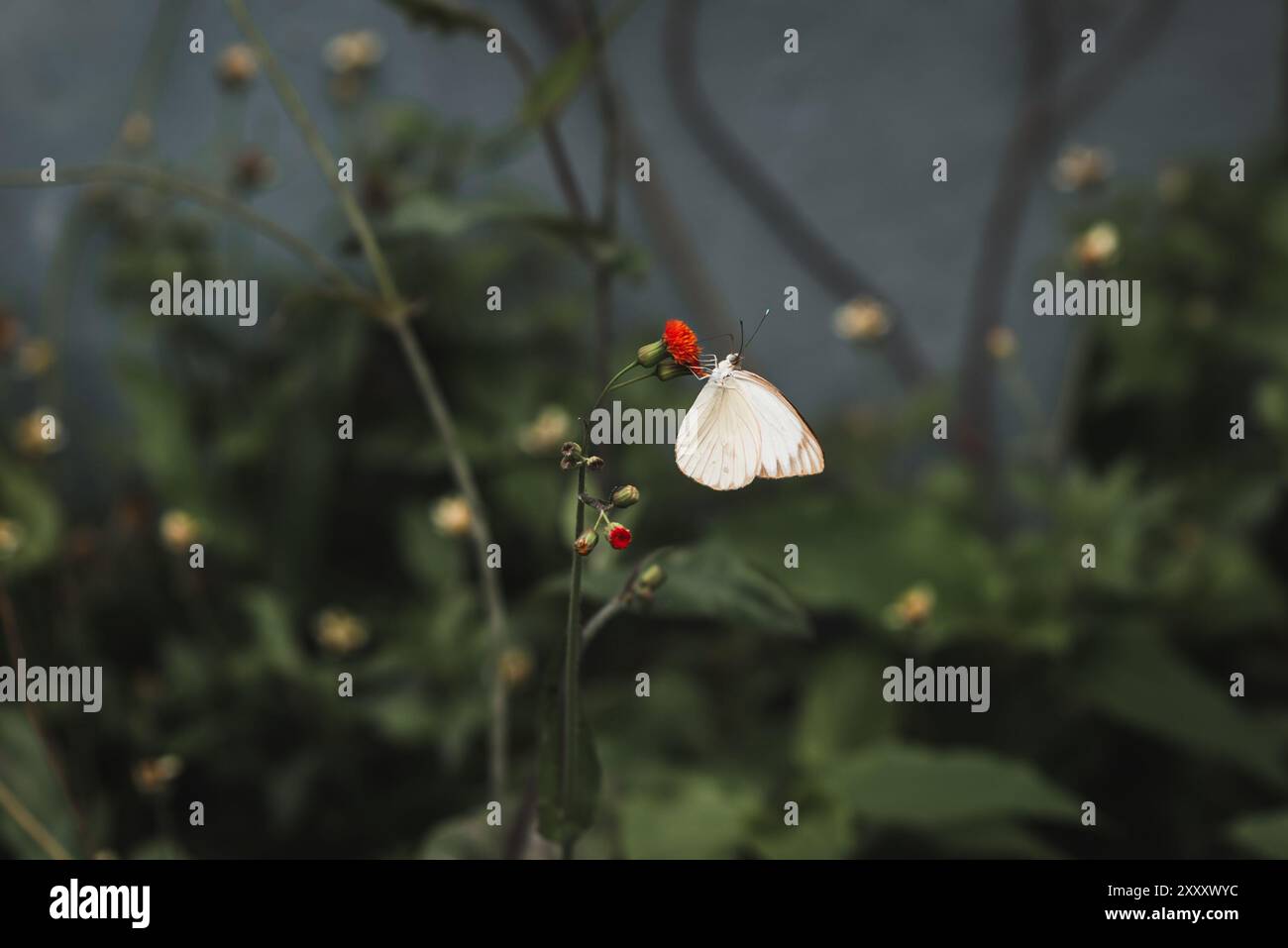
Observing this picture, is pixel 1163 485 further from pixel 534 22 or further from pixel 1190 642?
pixel 534 22

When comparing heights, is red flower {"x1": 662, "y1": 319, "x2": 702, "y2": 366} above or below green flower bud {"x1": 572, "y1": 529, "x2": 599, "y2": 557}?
above

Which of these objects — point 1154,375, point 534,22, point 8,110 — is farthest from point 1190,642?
point 8,110

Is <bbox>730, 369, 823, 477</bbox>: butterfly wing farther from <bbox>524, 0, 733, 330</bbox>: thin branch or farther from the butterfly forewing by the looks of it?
<bbox>524, 0, 733, 330</bbox>: thin branch

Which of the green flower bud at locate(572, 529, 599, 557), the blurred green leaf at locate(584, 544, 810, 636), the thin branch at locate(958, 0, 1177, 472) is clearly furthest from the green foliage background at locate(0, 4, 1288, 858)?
the green flower bud at locate(572, 529, 599, 557)

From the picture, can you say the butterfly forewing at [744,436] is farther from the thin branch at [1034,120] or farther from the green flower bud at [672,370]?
the thin branch at [1034,120]

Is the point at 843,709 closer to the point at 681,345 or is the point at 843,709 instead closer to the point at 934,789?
the point at 934,789

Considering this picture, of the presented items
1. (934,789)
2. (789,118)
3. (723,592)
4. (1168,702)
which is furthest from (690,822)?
(789,118)

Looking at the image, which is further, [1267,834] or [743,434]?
[1267,834]
